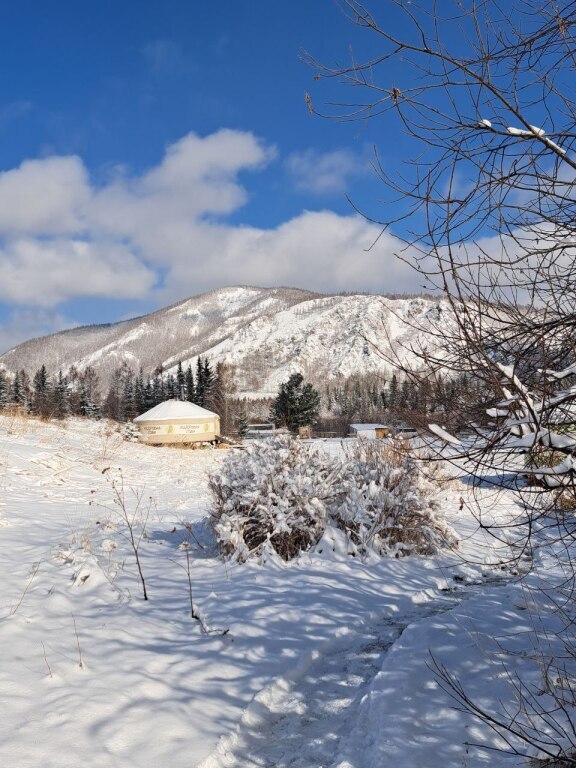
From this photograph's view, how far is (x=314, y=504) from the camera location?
6984 mm

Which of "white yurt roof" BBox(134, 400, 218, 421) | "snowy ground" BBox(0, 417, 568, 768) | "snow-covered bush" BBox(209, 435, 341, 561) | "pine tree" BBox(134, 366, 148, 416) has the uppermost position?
"pine tree" BBox(134, 366, 148, 416)

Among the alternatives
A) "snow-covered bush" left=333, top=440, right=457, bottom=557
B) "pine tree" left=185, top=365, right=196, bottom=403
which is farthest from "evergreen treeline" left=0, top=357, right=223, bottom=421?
"snow-covered bush" left=333, top=440, right=457, bottom=557

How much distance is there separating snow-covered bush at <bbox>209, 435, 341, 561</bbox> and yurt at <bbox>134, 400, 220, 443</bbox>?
25976 millimetres

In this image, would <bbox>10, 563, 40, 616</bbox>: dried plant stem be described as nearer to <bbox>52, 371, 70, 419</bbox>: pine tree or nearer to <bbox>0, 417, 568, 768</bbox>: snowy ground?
<bbox>0, 417, 568, 768</bbox>: snowy ground

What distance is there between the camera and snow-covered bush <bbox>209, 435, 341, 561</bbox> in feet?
21.7

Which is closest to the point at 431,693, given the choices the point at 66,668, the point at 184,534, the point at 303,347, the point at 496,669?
the point at 496,669

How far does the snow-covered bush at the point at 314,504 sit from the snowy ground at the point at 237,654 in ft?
1.16

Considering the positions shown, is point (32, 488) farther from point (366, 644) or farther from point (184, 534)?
point (366, 644)

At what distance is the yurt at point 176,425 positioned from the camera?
3334cm

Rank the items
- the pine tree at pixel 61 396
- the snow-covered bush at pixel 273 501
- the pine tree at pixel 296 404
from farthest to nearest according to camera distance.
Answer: the pine tree at pixel 61 396 < the pine tree at pixel 296 404 < the snow-covered bush at pixel 273 501

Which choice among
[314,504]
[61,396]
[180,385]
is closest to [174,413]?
[314,504]

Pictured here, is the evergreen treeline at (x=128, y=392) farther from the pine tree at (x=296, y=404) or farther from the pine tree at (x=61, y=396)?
the pine tree at (x=296, y=404)

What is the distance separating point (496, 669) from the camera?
3430 millimetres

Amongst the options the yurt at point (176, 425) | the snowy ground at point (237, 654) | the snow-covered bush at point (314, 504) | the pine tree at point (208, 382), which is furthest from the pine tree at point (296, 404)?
the snowy ground at point (237, 654)
